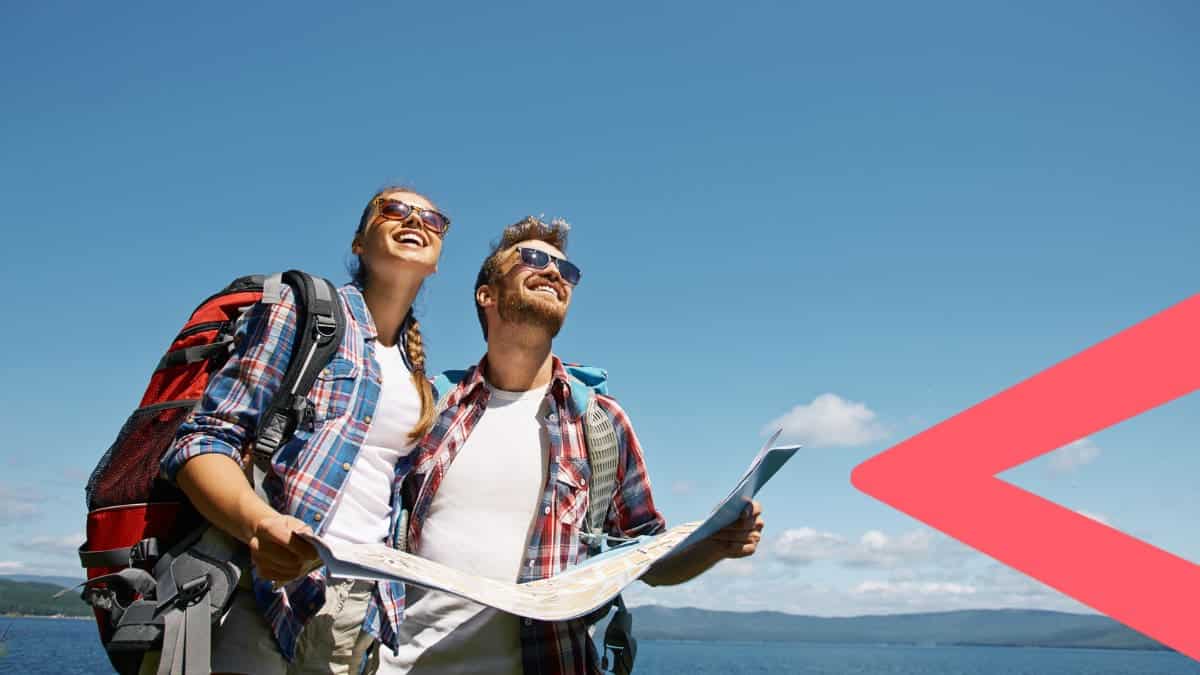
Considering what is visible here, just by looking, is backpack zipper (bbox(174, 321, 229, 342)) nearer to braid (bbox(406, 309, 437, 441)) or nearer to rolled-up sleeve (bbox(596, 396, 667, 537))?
braid (bbox(406, 309, 437, 441))

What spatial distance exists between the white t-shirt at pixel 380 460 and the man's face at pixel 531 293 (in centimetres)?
83

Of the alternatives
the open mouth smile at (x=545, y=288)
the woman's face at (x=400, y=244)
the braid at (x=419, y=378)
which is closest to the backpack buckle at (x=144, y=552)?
the braid at (x=419, y=378)

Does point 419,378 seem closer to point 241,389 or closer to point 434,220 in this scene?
point 434,220

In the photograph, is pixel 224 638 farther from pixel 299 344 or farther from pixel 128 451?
pixel 299 344

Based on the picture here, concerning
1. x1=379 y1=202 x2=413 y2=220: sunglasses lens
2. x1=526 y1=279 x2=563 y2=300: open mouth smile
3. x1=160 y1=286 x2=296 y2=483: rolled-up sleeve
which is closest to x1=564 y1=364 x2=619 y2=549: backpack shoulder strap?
x1=526 y1=279 x2=563 y2=300: open mouth smile

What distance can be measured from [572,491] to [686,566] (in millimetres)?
678

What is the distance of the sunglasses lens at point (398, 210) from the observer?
402cm

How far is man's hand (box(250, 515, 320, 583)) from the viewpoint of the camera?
2.42 metres

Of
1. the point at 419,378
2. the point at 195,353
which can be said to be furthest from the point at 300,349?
the point at 419,378

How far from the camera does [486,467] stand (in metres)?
4.02

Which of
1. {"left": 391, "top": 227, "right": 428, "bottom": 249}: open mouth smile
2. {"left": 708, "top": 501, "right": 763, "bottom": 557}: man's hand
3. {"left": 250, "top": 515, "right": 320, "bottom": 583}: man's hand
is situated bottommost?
{"left": 250, "top": 515, "right": 320, "bottom": 583}: man's hand

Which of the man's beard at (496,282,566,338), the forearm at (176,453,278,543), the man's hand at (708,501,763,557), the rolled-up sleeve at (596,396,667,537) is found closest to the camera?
the forearm at (176,453,278,543)

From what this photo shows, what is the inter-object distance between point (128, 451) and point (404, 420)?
43.1 inches

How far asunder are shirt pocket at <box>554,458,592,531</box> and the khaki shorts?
0.96 meters
